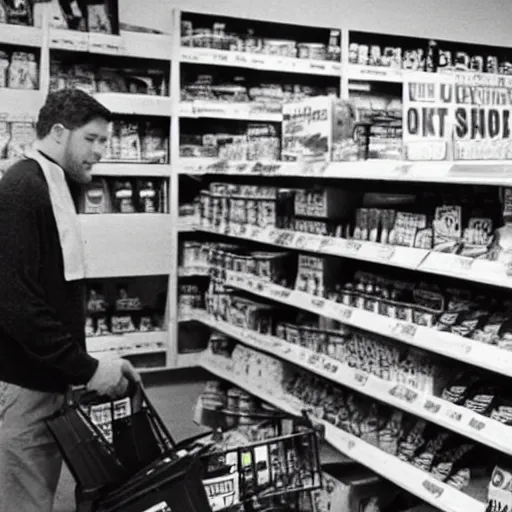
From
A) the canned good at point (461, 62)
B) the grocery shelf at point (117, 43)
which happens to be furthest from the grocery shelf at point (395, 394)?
the canned good at point (461, 62)

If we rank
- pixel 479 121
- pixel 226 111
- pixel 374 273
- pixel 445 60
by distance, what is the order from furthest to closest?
pixel 445 60
pixel 226 111
pixel 374 273
pixel 479 121

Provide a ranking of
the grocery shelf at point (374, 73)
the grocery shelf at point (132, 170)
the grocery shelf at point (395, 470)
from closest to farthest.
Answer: the grocery shelf at point (395, 470) → the grocery shelf at point (132, 170) → the grocery shelf at point (374, 73)

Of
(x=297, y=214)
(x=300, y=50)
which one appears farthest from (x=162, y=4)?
(x=297, y=214)

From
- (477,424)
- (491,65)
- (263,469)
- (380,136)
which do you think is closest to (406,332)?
(477,424)

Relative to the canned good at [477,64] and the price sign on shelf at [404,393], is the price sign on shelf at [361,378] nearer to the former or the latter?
the price sign on shelf at [404,393]

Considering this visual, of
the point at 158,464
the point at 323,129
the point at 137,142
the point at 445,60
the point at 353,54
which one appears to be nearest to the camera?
the point at 158,464

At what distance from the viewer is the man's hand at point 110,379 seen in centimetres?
272

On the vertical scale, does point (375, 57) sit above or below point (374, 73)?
above

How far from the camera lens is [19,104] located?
17.7 feet

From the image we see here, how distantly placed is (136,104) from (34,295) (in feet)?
10.9

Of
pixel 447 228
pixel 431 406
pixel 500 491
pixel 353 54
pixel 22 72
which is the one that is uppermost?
pixel 353 54

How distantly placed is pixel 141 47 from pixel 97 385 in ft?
11.8

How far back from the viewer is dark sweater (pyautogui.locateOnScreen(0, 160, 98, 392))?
2619 millimetres

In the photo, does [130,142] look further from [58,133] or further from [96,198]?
[58,133]
